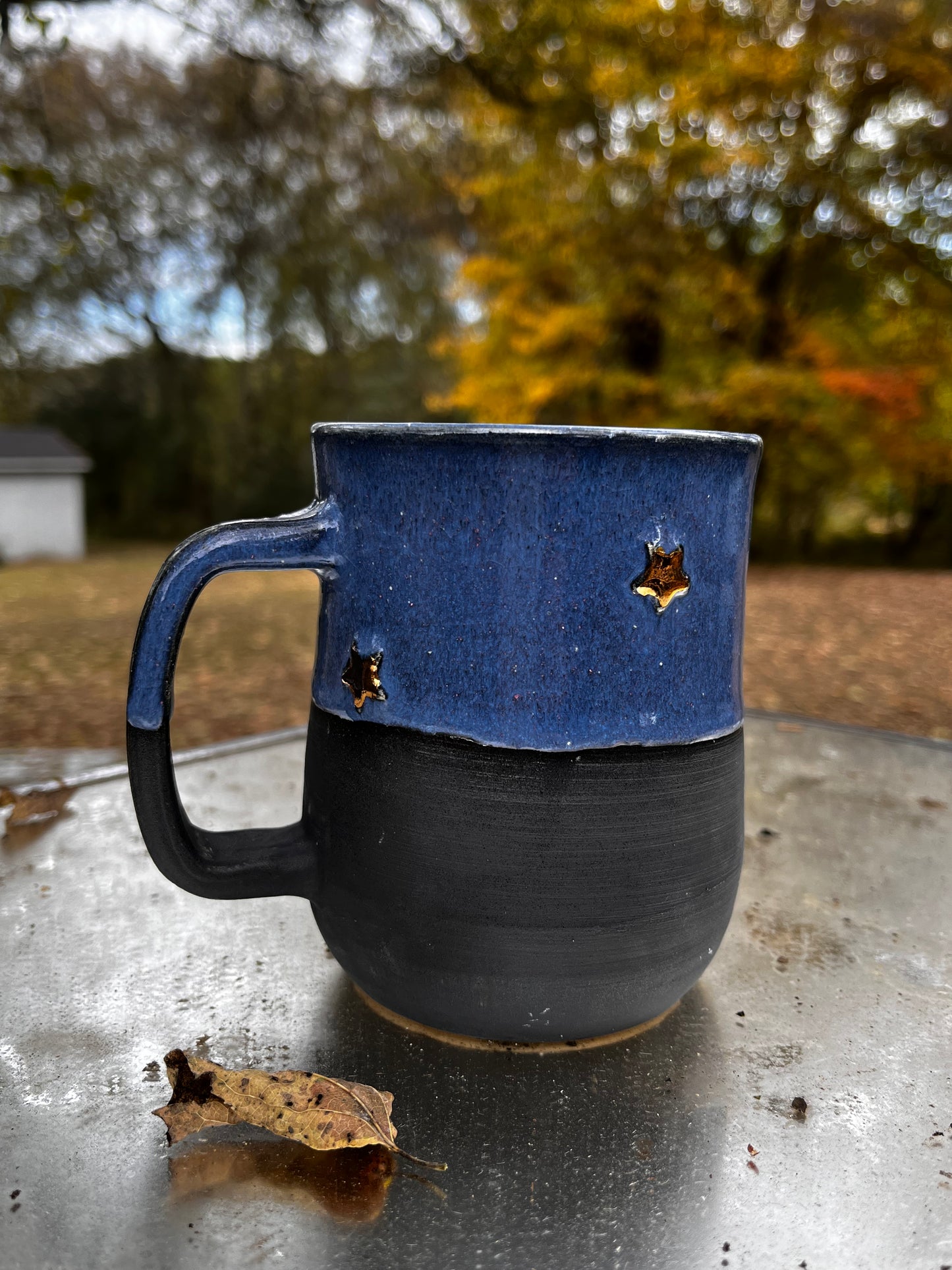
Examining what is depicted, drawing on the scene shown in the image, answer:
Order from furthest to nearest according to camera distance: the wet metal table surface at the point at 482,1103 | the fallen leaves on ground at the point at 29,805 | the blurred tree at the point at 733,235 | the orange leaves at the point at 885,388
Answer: the orange leaves at the point at 885,388 → the blurred tree at the point at 733,235 → the fallen leaves on ground at the point at 29,805 → the wet metal table surface at the point at 482,1103

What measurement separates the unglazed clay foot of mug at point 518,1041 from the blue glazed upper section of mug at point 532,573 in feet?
0.67

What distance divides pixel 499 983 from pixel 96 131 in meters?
11.9

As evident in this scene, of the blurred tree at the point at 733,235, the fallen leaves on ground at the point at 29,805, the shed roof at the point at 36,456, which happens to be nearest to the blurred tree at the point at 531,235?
the blurred tree at the point at 733,235

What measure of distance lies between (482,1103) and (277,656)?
4.92 metres

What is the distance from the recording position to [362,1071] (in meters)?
0.60

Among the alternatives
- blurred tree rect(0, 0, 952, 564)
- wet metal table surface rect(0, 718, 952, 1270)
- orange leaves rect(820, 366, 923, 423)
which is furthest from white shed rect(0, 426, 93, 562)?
wet metal table surface rect(0, 718, 952, 1270)

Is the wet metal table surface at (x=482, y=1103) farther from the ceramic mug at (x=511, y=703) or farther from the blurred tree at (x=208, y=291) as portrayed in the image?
the blurred tree at (x=208, y=291)

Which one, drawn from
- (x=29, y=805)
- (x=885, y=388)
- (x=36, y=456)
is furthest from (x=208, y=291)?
(x=29, y=805)

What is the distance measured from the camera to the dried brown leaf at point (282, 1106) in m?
0.52

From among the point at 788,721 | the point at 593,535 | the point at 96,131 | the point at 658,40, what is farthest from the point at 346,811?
the point at 96,131

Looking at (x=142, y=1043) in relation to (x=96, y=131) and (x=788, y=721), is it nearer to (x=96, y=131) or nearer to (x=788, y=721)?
(x=788, y=721)

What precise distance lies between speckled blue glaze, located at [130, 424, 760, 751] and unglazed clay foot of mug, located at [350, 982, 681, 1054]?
8.1 inches

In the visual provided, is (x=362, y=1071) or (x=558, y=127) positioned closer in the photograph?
(x=362, y=1071)

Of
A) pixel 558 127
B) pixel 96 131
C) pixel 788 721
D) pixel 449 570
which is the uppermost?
pixel 96 131
